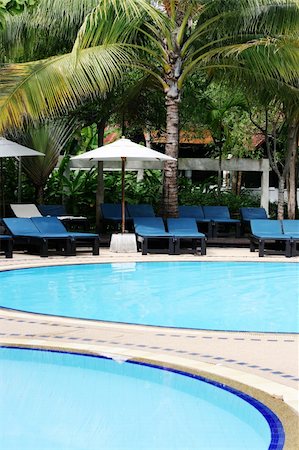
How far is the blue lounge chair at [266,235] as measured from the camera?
18.1 metres

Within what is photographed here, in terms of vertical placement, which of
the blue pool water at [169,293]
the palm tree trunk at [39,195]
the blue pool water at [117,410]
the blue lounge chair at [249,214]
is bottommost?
the blue pool water at [117,410]

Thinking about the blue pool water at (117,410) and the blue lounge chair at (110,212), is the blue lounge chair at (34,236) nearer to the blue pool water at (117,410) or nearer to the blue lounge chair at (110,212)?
the blue lounge chair at (110,212)

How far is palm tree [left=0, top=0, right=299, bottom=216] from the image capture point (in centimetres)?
1692

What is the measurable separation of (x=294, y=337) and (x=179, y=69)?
1161cm

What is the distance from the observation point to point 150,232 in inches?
722

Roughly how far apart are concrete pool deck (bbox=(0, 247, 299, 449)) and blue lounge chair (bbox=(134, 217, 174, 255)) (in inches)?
299

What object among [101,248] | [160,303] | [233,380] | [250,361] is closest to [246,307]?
[160,303]

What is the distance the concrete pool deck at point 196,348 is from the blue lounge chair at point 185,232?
791cm

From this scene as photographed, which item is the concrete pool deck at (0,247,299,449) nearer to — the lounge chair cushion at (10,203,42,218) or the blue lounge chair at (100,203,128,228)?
the lounge chair cushion at (10,203,42,218)

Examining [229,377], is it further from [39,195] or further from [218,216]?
[39,195]

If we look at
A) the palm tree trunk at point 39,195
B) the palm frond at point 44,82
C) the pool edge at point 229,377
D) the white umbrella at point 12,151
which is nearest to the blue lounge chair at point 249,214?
the palm tree trunk at point 39,195

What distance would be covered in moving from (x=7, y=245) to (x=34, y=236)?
0.66m

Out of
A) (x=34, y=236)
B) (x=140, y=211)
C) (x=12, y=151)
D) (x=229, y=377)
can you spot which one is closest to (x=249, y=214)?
(x=140, y=211)

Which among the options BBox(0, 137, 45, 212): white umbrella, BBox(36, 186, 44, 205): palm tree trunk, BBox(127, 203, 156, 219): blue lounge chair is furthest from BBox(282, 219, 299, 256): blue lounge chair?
BBox(36, 186, 44, 205): palm tree trunk
